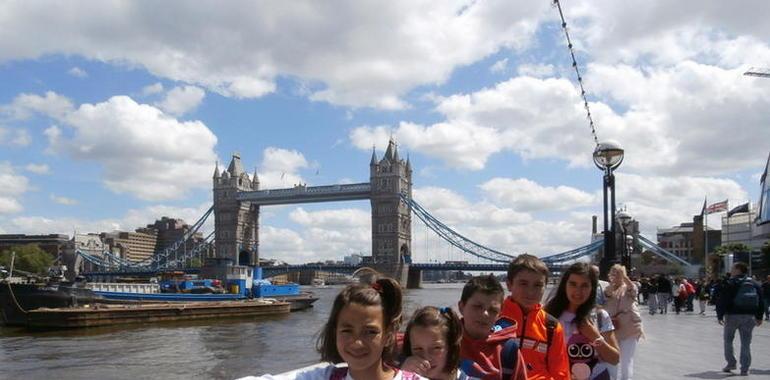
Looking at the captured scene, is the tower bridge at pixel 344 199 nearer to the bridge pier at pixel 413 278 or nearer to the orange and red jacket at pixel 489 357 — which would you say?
the bridge pier at pixel 413 278

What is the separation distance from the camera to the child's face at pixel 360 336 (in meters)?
2.15

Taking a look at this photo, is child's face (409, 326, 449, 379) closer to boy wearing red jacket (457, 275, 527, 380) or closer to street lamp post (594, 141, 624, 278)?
boy wearing red jacket (457, 275, 527, 380)

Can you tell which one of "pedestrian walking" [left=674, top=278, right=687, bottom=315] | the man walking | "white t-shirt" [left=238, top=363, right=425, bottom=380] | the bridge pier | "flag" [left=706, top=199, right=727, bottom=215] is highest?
"flag" [left=706, top=199, right=727, bottom=215]

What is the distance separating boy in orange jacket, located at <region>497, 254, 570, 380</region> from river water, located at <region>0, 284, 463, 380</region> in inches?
280

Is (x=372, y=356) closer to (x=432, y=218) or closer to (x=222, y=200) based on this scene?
(x=432, y=218)

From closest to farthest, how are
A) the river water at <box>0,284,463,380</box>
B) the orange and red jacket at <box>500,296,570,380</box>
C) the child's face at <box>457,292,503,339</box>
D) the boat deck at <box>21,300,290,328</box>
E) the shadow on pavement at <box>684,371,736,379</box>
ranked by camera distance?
the child's face at <box>457,292,503,339</box>
the orange and red jacket at <box>500,296,570,380</box>
the shadow on pavement at <box>684,371,736,379</box>
the river water at <box>0,284,463,380</box>
the boat deck at <box>21,300,290,328</box>

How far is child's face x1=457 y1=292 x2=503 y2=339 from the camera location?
3.05 m

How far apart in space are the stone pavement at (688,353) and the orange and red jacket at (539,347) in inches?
163

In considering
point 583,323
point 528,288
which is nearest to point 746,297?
point 583,323

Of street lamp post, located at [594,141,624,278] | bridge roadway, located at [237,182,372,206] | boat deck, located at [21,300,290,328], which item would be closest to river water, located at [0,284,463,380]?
boat deck, located at [21,300,290,328]

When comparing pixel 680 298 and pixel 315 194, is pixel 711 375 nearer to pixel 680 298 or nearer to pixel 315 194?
pixel 680 298

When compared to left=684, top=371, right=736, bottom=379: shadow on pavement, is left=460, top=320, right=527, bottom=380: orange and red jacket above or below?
above

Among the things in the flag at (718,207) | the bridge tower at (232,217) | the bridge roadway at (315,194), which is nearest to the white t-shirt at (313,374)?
the flag at (718,207)

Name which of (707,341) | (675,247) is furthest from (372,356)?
(675,247)
